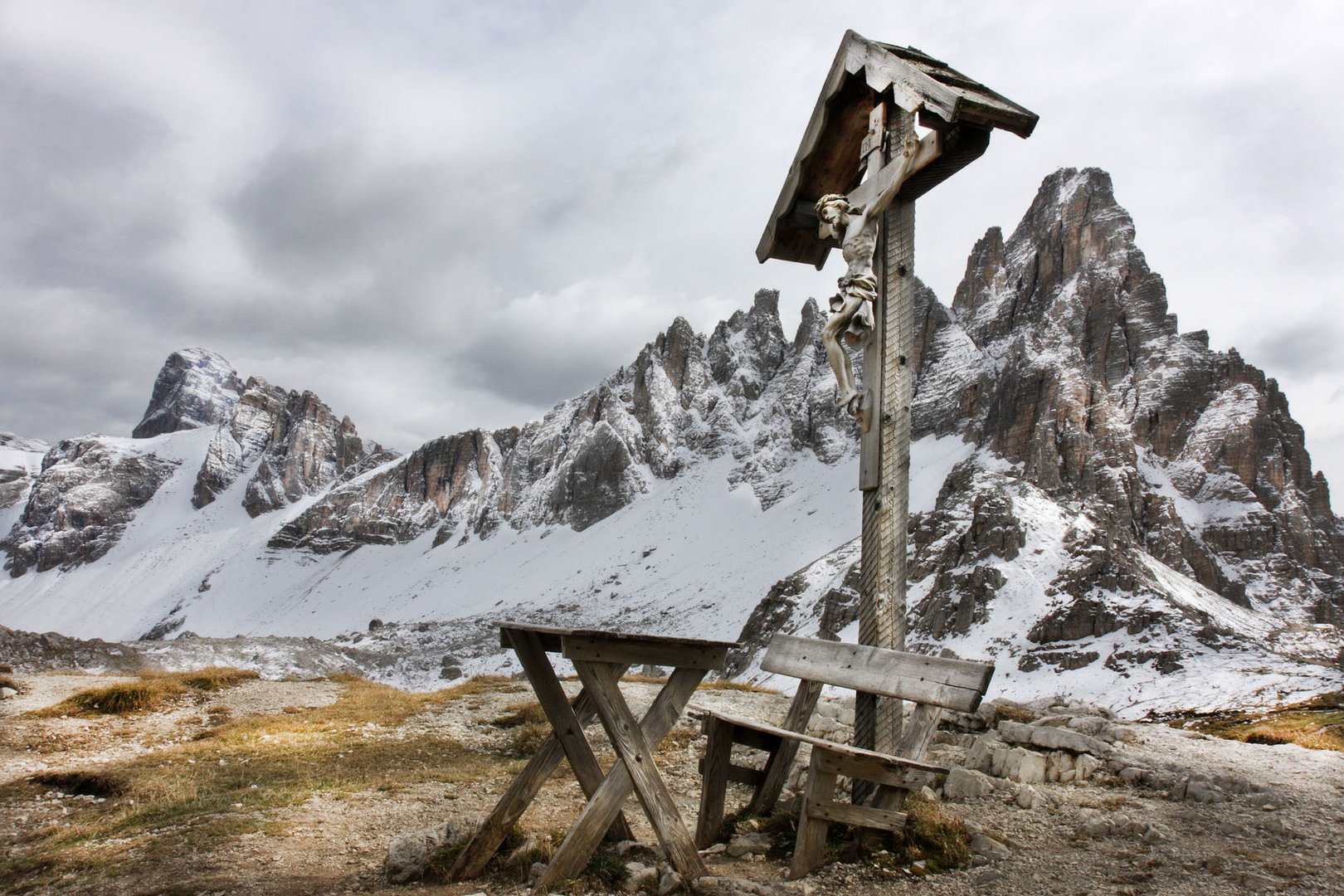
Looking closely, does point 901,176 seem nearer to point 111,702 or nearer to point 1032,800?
point 1032,800

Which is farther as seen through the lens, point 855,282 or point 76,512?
point 76,512

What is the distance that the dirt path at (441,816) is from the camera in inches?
182

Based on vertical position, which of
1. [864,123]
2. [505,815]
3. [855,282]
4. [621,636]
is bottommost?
[505,815]

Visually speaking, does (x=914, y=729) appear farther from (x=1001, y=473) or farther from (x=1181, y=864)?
(x=1001, y=473)

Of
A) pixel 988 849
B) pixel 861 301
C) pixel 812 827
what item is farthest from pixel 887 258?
pixel 988 849

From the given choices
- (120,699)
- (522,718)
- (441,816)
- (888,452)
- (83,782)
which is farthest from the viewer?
(120,699)

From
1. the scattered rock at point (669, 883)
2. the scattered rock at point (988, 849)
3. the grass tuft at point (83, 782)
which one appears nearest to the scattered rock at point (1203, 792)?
the scattered rock at point (988, 849)

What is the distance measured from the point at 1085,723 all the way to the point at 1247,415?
10162cm

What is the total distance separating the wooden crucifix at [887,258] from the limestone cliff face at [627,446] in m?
112

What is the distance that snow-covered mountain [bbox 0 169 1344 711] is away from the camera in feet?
193

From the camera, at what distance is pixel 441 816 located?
22.3ft

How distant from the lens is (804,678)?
5461 mm

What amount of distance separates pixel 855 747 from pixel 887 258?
3441mm

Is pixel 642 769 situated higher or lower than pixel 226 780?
higher
